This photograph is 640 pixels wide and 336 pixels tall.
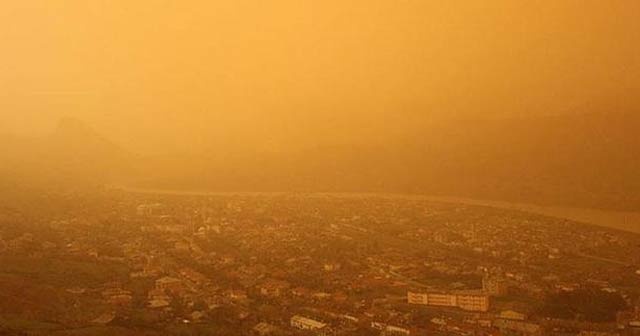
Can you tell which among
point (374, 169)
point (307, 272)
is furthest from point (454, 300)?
point (374, 169)

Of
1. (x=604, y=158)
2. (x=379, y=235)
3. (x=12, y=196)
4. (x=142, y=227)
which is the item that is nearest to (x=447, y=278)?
(x=379, y=235)

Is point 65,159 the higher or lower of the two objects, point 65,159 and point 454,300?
the higher

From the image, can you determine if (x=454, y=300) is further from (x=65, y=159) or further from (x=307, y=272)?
(x=65, y=159)

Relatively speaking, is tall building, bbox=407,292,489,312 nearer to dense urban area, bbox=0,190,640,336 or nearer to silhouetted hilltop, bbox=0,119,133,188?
dense urban area, bbox=0,190,640,336

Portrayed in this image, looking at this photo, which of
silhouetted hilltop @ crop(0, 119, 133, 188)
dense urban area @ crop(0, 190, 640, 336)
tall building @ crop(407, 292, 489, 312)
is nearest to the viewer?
dense urban area @ crop(0, 190, 640, 336)

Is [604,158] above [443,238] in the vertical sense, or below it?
above

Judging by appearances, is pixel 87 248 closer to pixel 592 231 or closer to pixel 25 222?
pixel 25 222

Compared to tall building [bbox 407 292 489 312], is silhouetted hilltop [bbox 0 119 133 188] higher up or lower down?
higher up

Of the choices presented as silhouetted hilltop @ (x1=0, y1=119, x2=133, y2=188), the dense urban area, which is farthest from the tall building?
silhouetted hilltop @ (x1=0, y1=119, x2=133, y2=188)
